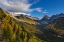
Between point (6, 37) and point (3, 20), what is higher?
point (3, 20)

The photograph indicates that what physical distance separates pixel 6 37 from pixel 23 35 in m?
20.8

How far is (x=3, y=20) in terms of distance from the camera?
79500 mm

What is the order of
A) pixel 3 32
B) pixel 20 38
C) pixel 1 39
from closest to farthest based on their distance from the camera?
pixel 1 39 < pixel 3 32 < pixel 20 38

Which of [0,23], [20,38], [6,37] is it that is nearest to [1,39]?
[6,37]

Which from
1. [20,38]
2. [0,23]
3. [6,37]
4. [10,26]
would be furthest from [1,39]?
[20,38]

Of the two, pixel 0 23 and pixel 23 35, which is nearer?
pixel 0 23

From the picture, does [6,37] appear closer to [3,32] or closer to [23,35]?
[3,32]

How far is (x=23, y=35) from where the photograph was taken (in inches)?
3767

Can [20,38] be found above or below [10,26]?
below

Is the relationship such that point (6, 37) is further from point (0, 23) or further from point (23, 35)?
point (23, 35)

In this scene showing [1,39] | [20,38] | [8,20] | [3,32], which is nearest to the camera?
[1,39]

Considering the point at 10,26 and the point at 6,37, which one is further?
the point at 10,26

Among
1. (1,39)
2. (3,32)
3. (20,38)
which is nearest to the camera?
(1,39)

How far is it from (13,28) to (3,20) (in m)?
11.7
